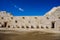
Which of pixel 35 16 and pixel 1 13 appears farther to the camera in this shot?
pixel 1 13

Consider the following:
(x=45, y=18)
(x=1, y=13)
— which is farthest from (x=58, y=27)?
(x=1, y=13)

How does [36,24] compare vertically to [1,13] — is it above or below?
below

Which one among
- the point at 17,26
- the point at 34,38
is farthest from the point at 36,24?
the point at 34,38

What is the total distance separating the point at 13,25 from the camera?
26578 mm

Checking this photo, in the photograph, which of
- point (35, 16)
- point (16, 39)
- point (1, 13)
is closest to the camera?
point (16, 39)

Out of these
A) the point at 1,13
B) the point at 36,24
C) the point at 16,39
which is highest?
the point at 1,13

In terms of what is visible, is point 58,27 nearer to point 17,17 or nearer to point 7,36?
point 17,17

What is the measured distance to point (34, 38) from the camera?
15.3 metres

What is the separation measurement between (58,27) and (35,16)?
413cm

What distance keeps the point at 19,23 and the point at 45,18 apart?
4211 mm

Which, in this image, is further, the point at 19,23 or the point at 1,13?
the point at 1,13

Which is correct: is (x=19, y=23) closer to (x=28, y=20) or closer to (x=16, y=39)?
(x=28, y=20)

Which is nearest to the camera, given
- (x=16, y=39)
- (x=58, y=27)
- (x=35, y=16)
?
(x=16, y=39)

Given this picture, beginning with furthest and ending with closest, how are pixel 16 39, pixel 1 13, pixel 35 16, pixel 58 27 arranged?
pixel 1 13
pixel 35 16
pixel 58 27
pixel 16 39
